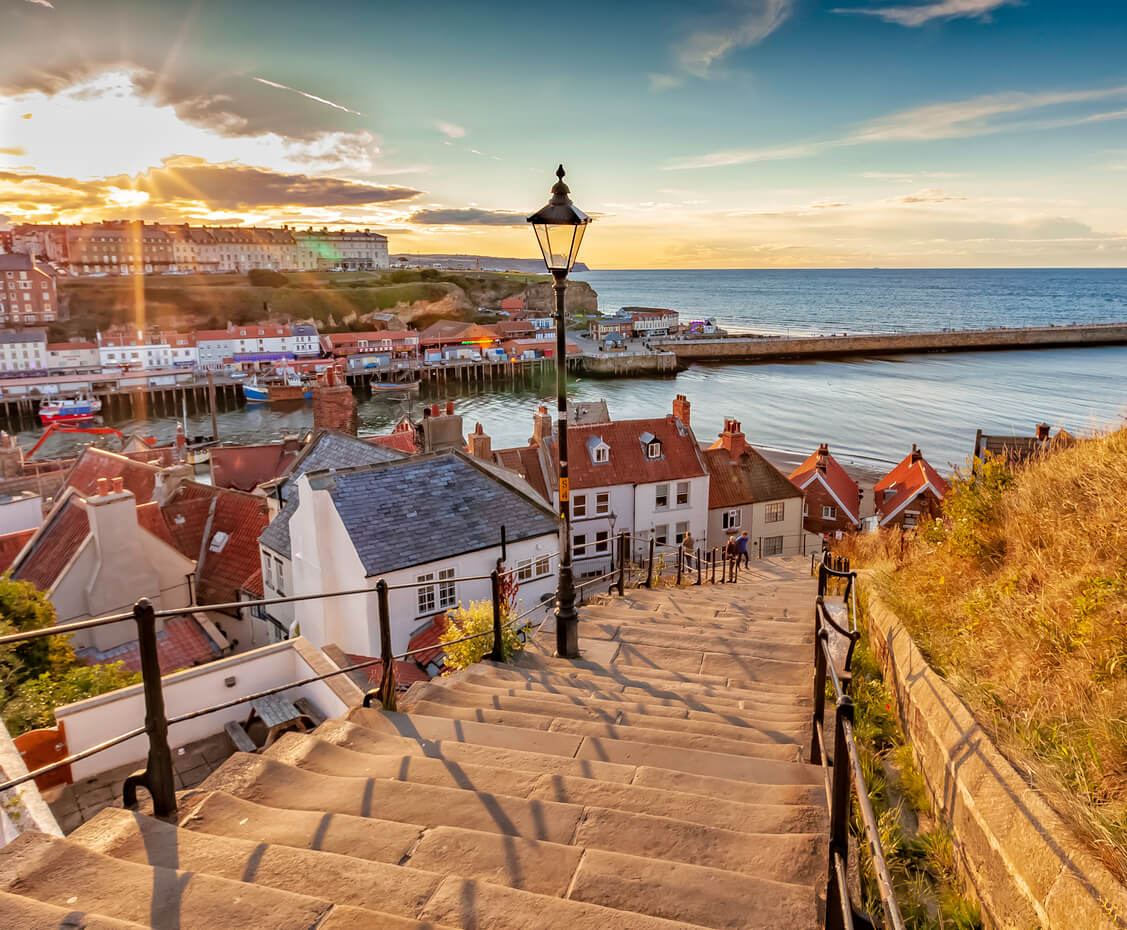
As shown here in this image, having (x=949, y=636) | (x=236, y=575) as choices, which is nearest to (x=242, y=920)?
(x=949, y=636)

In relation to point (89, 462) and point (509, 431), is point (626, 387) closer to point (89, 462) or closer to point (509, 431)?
point (509, 431)

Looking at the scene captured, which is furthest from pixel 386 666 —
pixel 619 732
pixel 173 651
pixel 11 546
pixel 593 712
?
pixel 11 546

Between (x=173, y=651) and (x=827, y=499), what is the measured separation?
31.1 m

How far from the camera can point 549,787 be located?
4188 mm

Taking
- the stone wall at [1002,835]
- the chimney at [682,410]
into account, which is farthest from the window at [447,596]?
the chimney at [682,410]

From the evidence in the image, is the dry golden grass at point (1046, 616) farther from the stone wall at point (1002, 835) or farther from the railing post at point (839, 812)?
the railing post at point (839, 812)

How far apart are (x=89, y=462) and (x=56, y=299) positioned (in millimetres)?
137346

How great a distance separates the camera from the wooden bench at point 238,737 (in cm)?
1056

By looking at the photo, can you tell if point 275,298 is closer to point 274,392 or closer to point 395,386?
point 274,392

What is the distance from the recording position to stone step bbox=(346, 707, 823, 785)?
4.47 meters

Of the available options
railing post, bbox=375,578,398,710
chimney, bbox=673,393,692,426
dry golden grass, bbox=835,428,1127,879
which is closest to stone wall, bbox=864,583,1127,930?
dry golden grass, bbox=835,428,1127,879

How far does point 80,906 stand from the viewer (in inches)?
106

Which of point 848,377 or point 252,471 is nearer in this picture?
point 252,471

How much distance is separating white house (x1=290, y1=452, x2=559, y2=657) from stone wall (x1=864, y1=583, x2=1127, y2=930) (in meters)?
14.2
